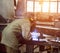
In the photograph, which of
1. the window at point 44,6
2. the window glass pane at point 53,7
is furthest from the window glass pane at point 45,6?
the window glass pane at point 53,7

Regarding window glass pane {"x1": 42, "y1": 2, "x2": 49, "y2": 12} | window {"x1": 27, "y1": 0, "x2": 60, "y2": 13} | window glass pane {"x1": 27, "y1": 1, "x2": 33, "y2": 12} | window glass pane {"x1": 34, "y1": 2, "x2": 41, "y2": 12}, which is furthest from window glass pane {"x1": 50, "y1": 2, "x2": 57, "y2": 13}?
window glass pane {"x1": 27, "y1": 1, "x2": 33, "y2": 12}

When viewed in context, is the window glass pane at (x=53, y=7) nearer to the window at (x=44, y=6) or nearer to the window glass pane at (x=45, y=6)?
the window at (x=44, y=6)

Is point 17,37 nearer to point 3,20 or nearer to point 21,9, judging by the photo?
point 3,20

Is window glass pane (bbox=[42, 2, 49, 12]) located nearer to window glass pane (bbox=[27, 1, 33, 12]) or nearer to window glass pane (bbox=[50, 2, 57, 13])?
window glass pane (bbox=[50, 2, 57, 13])

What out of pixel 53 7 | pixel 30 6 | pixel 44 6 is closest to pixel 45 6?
pixel 44 6

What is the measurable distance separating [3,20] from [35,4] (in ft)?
6.27

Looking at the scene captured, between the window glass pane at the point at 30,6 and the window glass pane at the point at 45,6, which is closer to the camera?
the window glass pane at the point at 30,6

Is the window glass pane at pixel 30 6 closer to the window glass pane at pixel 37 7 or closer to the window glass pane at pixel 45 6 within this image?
the window glass pane at pixel 37 7

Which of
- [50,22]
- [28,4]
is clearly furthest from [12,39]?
[28,4]

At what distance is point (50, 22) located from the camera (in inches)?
257

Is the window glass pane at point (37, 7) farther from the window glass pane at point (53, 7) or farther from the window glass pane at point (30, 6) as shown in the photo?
the window glass pane at point (53, 7)

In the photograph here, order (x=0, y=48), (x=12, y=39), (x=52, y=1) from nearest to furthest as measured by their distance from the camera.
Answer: (x=12, y=39) → (x=0, y=48) → (x=52, y=1)

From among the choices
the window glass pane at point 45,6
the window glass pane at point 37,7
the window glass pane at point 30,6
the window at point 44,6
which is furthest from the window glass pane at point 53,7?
the window glass pane at point 30,6

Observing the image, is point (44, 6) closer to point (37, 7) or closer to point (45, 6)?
point (45, 6)
